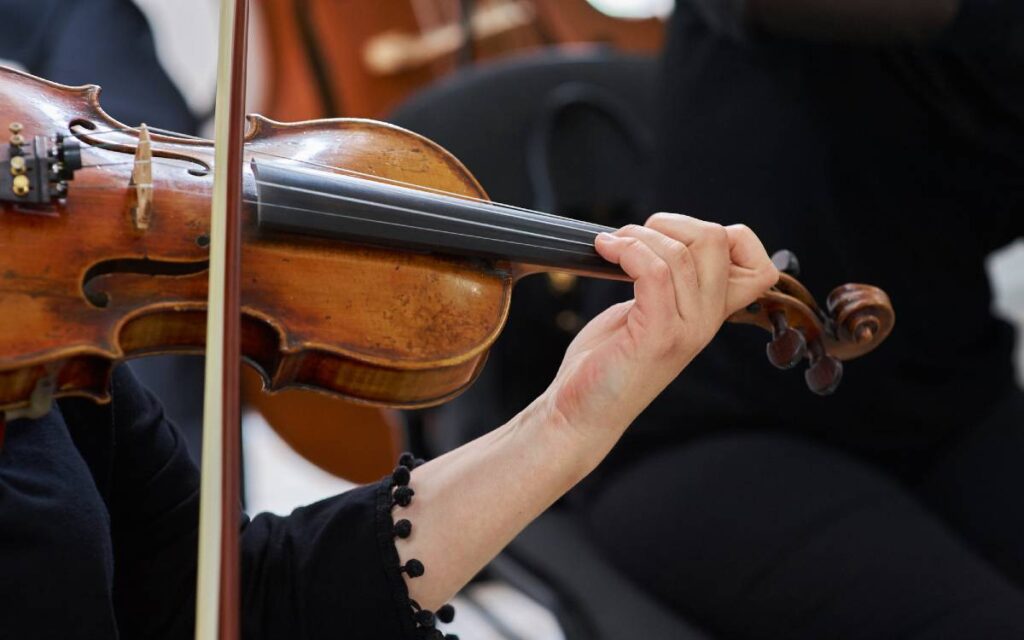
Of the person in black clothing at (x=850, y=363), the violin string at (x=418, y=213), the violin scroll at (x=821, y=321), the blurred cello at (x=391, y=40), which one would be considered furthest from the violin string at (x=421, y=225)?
the blurred cello at (x=391, y=40)

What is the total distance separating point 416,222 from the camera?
590 millimetres

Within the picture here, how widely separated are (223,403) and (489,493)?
229 millimetres

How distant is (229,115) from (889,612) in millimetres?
570

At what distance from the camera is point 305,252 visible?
57 centimetres

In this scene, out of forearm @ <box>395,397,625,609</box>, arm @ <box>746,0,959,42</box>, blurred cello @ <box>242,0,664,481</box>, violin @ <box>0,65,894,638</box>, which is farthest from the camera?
blurred cello @ <box>242,0,664,481</box>

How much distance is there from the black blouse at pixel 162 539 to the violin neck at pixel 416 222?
14 centimetres

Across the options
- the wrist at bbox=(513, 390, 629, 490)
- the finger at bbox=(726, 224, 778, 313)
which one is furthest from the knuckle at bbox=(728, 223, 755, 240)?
the wrist at bbox=(513, 390, 629, 490)

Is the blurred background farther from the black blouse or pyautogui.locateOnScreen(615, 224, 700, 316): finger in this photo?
pyautogui.locateOnScreen(615, 224, 700, 316): finger

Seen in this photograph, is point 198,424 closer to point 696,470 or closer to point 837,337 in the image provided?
point 696,470

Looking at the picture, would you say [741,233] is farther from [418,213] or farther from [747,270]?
[418,213]

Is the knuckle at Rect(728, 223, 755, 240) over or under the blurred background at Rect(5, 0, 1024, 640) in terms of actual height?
under

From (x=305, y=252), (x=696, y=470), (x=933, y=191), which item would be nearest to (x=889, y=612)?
(x=696, y=470)

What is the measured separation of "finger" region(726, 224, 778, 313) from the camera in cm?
62

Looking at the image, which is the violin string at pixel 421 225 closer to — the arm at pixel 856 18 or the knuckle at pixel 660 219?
the knuckle at pixel 660 219
